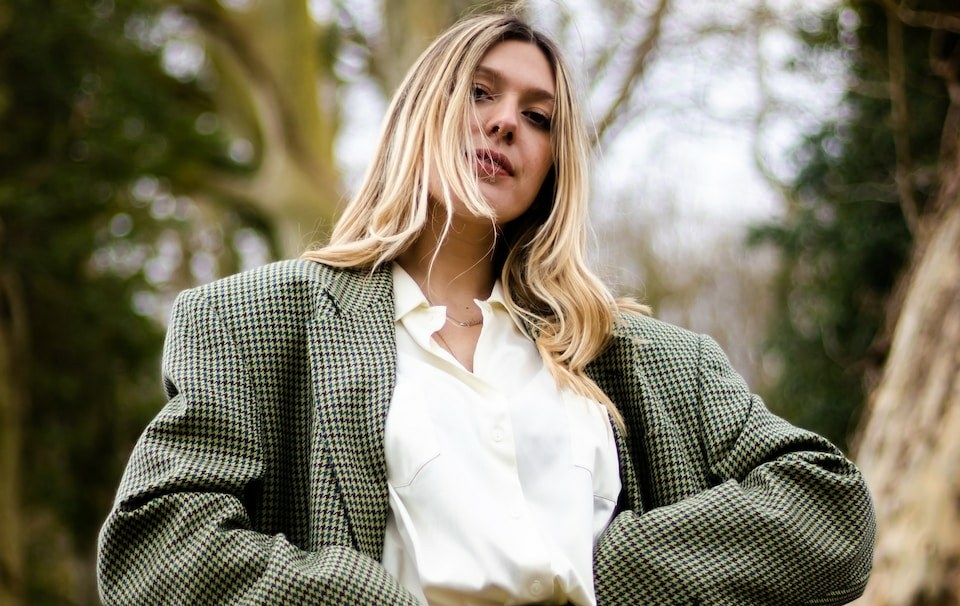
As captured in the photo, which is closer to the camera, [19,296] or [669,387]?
[669,387]

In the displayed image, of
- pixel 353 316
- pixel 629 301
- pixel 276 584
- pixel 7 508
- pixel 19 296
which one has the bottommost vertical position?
pixel 7 508

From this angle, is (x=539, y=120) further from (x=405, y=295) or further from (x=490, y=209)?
(x=405, y=295)

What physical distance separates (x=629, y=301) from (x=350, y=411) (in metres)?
0.83

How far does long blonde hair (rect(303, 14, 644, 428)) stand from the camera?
2.29 m

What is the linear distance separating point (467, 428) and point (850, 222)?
5.34 metres

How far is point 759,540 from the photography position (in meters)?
2.12

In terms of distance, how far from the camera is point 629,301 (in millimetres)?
2574

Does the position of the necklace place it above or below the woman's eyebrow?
below

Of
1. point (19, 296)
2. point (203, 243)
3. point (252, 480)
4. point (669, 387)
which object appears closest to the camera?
point (252, 480)

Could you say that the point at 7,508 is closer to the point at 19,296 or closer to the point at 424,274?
the point at 19,296

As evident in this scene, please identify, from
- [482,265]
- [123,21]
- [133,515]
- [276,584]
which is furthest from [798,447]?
[123,21]

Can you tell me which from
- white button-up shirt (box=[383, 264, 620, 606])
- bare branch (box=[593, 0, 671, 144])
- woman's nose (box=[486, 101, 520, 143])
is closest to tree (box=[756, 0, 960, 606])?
bare branch (box=[593, 0, 671, 144])

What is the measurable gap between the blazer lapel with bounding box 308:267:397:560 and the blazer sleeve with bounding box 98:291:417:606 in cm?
10

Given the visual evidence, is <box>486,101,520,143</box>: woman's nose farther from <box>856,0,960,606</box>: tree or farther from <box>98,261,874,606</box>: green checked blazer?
<box>856,0,960,606</box>: tree
